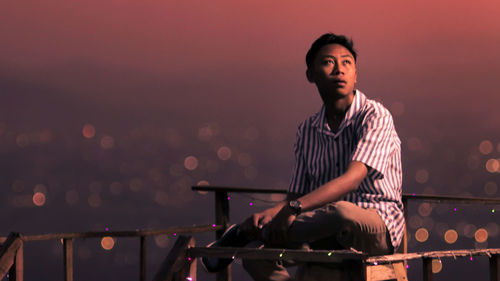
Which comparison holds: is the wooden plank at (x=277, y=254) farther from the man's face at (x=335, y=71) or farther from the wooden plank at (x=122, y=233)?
the wooden plank at (x=122, y=233)

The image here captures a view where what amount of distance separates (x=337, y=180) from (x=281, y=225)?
11.7 inches

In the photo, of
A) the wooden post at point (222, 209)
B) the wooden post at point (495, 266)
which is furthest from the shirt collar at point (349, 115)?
the wooden post at point (222, 209)

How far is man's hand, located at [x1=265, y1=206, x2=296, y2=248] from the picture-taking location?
2533 millimetres

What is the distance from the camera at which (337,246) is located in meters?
2.67

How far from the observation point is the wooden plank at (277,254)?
7.55ft

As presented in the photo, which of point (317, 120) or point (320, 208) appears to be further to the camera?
point (317, 120)

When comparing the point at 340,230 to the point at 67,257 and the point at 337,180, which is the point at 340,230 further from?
the point at 67,257

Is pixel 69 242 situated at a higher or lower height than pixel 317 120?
lower

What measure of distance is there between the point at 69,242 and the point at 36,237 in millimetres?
272

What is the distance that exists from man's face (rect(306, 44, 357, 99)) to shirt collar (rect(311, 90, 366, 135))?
4cm

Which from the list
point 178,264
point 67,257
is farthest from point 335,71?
point 67,257

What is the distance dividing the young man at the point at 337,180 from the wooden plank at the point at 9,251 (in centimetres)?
133

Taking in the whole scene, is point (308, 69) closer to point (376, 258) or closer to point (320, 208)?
point (320, 208)

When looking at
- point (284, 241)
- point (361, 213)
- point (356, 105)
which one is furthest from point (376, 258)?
point (356, 105)
